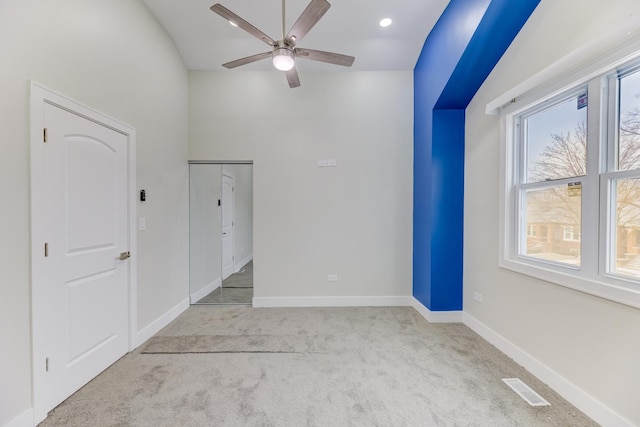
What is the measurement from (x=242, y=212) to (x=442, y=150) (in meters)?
3.52

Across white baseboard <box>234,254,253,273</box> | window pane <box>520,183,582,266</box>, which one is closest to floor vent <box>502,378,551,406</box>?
window pane <box>520,183,582,266</box>

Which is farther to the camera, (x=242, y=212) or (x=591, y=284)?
(x=242, y=212)

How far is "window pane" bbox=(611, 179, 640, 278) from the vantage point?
162cm

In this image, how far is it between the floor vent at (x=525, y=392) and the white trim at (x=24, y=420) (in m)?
3.34

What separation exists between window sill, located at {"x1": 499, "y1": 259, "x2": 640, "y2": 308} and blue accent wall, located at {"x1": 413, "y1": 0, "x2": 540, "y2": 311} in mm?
927

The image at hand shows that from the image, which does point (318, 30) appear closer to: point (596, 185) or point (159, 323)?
point (596, 185)

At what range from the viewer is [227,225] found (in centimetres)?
447

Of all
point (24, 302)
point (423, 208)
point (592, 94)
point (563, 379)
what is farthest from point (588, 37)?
point (24, 302)

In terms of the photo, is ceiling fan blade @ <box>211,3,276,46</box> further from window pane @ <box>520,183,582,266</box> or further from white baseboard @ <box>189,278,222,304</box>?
white baseboard @ <box>189,278,222,304</box>

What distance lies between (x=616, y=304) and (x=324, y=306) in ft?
9.44

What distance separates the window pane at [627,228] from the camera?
1.62 metres

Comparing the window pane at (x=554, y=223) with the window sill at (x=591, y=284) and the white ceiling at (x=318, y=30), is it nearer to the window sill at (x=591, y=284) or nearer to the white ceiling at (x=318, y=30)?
the window sill at (x=591, y=284)

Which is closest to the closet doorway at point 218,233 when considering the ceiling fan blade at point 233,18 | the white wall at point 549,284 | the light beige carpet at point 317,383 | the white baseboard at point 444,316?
the light beige carpet at point 317,383

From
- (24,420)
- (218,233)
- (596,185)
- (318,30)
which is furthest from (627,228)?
(218,233)
